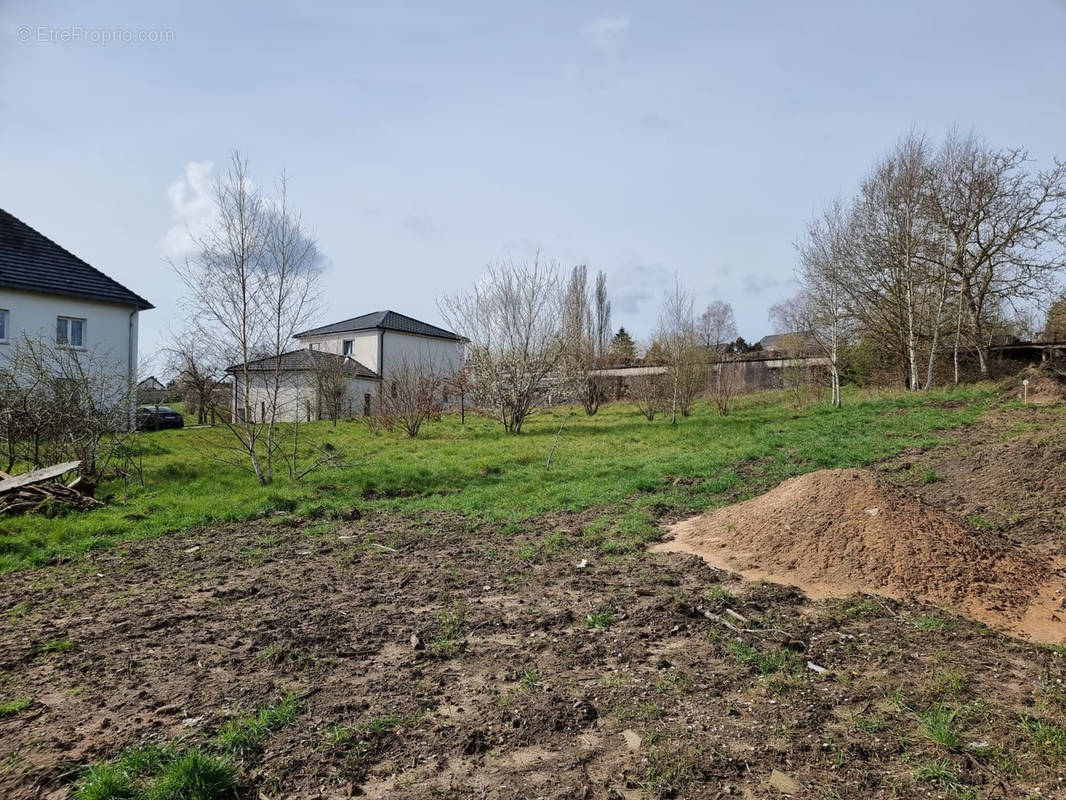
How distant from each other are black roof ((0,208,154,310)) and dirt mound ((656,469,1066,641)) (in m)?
23.2

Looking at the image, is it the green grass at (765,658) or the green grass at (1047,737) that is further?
the green grass at (765,658)

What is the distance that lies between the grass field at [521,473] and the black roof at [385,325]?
18.2 metres

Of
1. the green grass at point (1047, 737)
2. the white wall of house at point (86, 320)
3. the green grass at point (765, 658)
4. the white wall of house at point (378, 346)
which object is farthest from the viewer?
the white wall of house at point (378, 346)

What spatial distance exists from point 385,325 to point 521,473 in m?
26.4

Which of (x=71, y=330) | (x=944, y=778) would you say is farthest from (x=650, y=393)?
(x=71, y=330)

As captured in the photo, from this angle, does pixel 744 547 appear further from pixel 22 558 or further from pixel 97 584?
pixel 22 558

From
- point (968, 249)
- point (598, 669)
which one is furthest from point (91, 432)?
point (968, 249)

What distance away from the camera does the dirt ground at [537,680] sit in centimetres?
273

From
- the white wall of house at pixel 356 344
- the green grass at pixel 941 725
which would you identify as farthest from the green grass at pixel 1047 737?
the white wall of house at pixel 356 344

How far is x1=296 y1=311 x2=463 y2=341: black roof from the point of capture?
37156mm

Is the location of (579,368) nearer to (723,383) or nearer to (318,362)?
(723,383)

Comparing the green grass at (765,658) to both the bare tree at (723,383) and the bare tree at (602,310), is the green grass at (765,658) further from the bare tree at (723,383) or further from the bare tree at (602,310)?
the bare tree at (602,310)

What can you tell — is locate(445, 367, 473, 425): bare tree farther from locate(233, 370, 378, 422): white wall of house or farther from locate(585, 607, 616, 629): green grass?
locate(585, 607, 616, 629): green grass

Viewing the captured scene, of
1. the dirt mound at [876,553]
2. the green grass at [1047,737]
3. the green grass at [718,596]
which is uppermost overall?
the dirt mound at [876,553]
